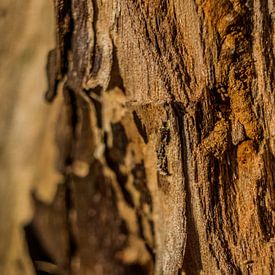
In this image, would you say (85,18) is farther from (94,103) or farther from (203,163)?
(203,163)

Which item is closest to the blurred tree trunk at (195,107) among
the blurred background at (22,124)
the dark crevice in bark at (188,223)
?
the dark crevice in bark at (188,223)

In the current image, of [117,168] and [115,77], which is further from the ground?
[115,77]

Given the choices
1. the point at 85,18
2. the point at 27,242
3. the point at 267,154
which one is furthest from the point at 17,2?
the point at 267,154

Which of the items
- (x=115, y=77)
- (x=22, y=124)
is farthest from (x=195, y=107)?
(x=22, y=124)

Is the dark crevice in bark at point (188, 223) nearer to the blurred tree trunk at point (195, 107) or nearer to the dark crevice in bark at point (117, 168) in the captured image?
the blurred tree trunk at point (195, 107)

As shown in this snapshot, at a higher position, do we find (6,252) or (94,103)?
(94,103)

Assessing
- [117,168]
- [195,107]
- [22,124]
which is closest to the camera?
[195,107]

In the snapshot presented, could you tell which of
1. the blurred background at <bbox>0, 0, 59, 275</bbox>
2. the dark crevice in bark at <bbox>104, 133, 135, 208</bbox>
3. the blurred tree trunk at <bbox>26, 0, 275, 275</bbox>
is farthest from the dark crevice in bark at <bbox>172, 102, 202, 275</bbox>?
the blurred background at <bbox>0, 0, 59, 275</bbox>

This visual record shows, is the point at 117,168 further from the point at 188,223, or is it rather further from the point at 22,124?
the point at 22,124

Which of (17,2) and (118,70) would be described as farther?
(17,2)
